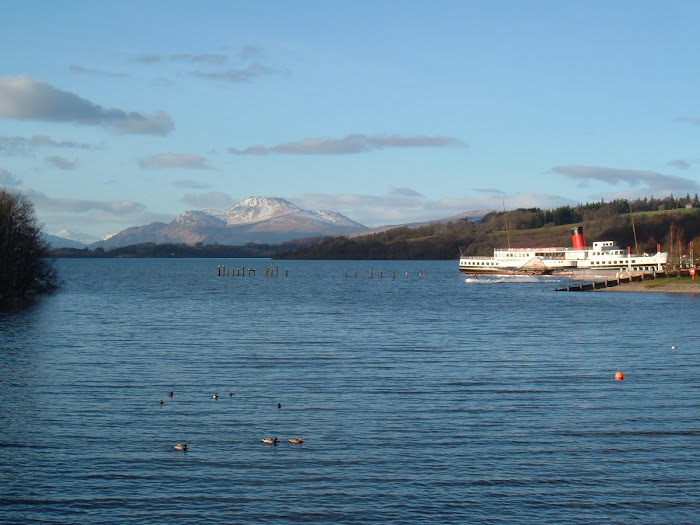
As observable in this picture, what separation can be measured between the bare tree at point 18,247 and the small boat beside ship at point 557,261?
90656 millimetres

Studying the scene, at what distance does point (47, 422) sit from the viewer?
1033 inches

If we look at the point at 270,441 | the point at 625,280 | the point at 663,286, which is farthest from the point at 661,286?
the point at 270,441

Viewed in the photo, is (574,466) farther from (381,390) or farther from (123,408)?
(123,408)

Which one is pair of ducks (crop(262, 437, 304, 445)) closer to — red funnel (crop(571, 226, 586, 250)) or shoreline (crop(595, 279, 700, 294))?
shoreline (crop(595, 279, 700, 294))

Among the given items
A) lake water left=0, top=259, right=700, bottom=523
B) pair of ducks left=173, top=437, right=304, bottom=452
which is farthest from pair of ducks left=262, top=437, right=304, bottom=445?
lake water left=0, top=259, right=700, bottom=523

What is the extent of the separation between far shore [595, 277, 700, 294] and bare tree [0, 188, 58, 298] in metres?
70.8

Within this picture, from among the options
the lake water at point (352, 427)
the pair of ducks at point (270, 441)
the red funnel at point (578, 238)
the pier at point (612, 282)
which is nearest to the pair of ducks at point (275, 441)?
the pair of ducks at point (270, 441)

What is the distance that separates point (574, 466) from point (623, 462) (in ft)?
4.90

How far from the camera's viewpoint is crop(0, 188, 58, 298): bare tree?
87375 mm

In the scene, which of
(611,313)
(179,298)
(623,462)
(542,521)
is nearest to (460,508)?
(542,521)

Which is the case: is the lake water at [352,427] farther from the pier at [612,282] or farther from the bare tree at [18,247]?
the pier at [612,282]

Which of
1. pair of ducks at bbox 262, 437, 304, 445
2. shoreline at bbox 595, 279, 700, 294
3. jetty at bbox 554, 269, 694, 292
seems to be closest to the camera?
pair of ducks at bbox 262, 437, 304, 445

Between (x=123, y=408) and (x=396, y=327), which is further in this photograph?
(x=396, y=327)

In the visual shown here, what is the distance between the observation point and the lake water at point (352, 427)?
18.8 m
